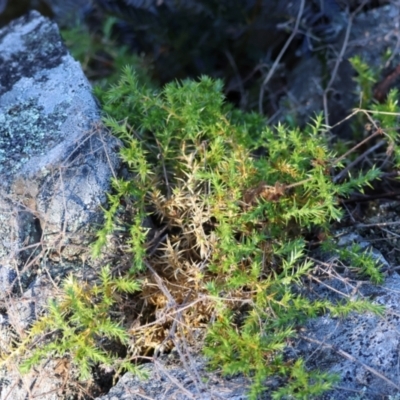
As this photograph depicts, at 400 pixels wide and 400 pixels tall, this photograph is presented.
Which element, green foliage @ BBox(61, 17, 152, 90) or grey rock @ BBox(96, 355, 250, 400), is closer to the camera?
grey rock @ BBox(96, 355, 250, 400)

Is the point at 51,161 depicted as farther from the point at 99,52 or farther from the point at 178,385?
the point at 99,52

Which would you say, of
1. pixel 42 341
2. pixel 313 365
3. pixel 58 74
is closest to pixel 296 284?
pixel 313 365

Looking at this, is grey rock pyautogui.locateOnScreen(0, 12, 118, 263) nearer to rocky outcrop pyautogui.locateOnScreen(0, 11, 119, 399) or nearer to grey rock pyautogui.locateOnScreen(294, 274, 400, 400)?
rocky outcrop pyautogui.locateOnScreen(0, 11, 119, 399)

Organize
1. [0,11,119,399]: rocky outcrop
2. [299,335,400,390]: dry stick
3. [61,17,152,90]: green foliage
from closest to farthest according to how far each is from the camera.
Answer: [299,335,400,390]: dry stick, [0,11,119,399]: rocky outcrop, [61,17,152,90]: green foliage

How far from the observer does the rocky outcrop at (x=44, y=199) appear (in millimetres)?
1587

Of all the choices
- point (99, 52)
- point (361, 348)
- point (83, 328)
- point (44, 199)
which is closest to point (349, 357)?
point (361, 348)

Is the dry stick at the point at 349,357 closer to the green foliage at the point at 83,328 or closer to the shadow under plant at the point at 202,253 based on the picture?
the shadow under plant at the point at 202,253

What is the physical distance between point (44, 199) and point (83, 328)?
13.8 inches

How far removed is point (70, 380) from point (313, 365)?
24.1 inches

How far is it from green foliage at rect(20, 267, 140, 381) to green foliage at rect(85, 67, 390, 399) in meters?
0.11

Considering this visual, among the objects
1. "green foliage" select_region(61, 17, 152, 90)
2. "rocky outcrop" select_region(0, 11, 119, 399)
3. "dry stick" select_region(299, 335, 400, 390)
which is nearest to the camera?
"dry stick" select_region(299, 335, 400, 390)

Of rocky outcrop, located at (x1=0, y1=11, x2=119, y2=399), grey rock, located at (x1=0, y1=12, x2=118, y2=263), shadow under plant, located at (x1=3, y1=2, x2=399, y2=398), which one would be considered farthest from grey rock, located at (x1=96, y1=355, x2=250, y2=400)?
grey rock, located at (x1=0, y1=12, x2=118, y2=263)

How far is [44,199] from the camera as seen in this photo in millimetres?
1613

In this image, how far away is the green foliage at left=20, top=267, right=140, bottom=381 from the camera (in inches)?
57.0
